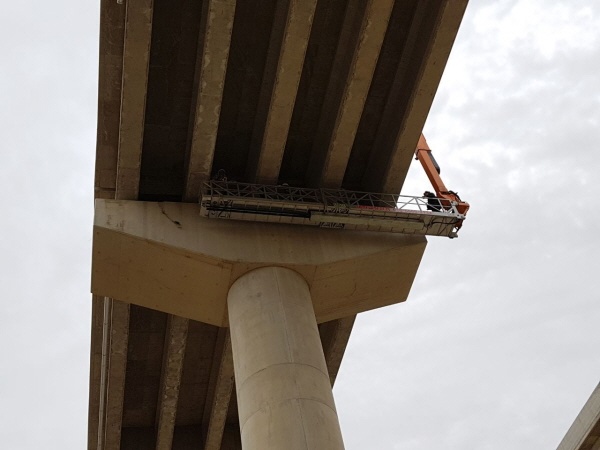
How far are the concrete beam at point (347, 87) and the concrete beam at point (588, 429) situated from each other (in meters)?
6.26

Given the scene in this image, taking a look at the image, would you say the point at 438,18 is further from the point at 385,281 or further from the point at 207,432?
the point at 207,432

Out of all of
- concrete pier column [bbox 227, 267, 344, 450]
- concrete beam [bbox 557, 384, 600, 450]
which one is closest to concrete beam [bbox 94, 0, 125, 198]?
concrete pier column [bbox 227, 267, 344, 450]

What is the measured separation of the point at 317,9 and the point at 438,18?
208 centimetres

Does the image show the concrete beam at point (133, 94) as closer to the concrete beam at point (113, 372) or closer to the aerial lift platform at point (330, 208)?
the aerial lift platform at point (330, 208)

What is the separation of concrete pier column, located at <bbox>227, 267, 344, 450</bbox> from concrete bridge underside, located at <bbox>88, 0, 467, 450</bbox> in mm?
2283

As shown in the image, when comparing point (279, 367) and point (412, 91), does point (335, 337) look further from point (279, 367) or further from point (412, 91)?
point (412, 91)

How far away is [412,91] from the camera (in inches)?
558

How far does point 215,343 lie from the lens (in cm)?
1830

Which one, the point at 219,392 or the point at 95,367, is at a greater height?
the point at 95,367

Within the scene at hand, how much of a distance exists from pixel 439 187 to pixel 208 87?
18.2 feet

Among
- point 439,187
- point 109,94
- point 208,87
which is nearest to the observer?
point 208,87

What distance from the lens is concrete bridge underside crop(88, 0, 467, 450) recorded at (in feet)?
41.7

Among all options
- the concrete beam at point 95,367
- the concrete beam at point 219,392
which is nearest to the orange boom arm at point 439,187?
the concrete beam at point 219,392

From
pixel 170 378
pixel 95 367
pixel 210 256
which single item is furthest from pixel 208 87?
pixel 95 367
